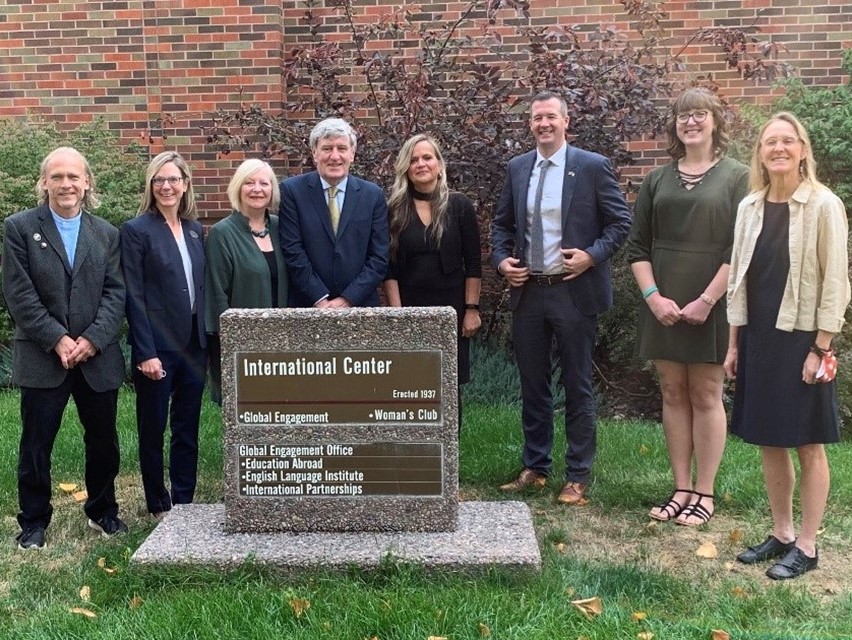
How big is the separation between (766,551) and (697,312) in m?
1.18

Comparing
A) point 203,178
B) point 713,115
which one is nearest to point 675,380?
point 713,115

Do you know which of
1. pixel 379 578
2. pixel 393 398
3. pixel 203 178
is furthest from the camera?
pixel 203 178

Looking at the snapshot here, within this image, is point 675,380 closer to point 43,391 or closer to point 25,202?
point 43,391

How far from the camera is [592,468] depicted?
18.1 feet

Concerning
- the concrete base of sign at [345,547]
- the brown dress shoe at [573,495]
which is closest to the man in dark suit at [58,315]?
the concrete base of sign at [345,547]

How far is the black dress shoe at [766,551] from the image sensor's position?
13.6 feet

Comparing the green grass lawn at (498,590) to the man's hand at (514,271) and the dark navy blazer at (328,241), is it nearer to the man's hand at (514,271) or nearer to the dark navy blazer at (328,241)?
the man's hand at (514,271)

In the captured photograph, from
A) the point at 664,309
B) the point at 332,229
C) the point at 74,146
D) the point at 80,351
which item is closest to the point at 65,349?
the point at 80,351

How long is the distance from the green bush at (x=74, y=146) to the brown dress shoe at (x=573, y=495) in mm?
4771

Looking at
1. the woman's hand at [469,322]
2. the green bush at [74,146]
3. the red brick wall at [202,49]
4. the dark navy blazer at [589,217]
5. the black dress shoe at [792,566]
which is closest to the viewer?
the black dress shoe at [792,566]

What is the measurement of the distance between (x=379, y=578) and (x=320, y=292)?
1.55 metres

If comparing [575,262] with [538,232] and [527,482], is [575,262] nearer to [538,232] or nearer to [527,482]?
[538,232]

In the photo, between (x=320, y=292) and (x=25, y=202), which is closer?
(x=320, y=292)

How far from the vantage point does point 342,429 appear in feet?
13.5
